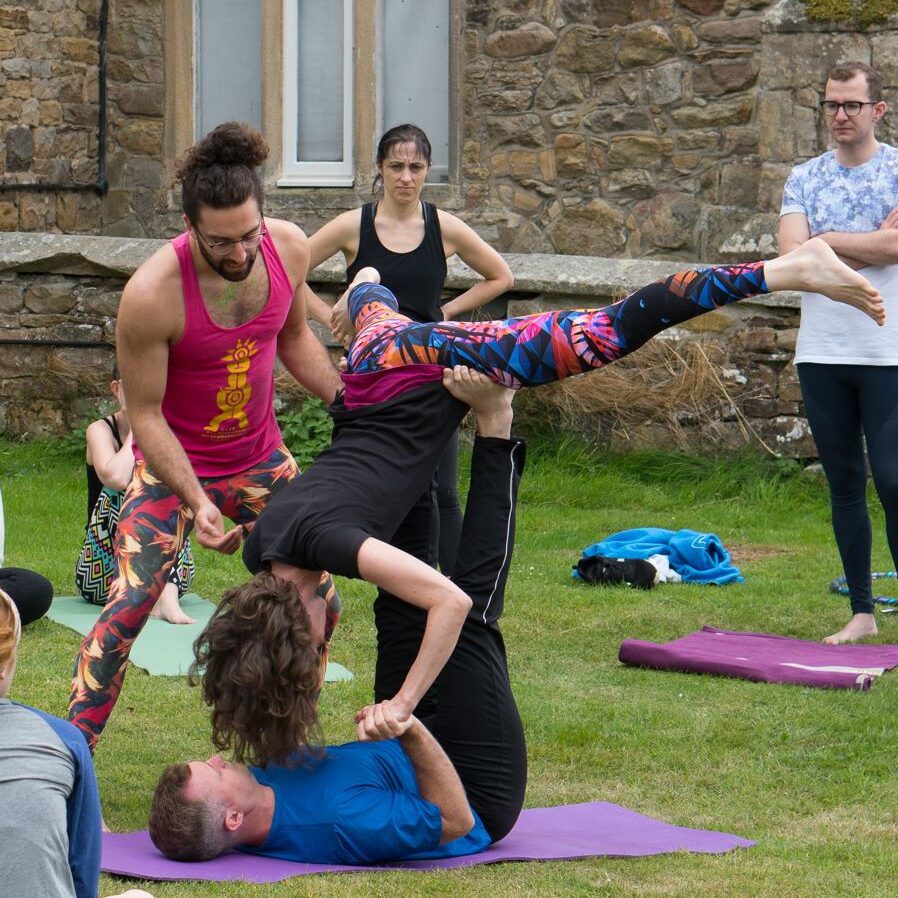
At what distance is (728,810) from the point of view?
4.09 metres

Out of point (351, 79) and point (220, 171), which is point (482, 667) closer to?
point (220, 171)

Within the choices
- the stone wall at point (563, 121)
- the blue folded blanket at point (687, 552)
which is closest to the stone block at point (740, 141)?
the stone wall at point (563, 121)

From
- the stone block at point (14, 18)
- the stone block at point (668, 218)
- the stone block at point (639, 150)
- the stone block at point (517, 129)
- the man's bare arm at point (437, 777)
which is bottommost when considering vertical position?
the man's bare arm at point (437, 777)

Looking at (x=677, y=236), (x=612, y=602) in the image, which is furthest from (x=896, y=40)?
(x=612, y=602)

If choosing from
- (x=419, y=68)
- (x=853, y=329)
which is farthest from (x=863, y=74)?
(x=419, y=68)

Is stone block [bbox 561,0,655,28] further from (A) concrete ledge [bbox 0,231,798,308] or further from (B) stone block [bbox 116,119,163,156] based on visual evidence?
(B) stone block [bbox 116,119,163,156]

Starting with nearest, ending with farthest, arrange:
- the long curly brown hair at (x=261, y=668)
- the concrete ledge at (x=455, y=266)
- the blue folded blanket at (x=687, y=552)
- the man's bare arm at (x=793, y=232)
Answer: the long curly brown hair at (x=261, y=668), the man's bare arm at (x=793, y=232), the blue folded blanket at (x=687, y=552), the concrete ledge at (x=455, y=266)

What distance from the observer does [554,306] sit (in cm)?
945

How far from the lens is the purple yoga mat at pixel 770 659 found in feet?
17.2

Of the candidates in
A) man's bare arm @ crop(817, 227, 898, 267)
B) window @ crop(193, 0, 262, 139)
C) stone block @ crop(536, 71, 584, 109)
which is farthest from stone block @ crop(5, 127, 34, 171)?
man's bare arm @ crop(817, 227, 898, 267)

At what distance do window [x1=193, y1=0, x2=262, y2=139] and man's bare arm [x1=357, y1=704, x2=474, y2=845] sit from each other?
829 centimetres

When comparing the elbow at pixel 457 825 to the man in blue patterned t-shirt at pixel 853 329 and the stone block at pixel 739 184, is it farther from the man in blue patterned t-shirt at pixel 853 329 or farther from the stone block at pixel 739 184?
the stone block at pixel 739 184

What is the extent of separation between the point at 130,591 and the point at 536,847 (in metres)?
1.22

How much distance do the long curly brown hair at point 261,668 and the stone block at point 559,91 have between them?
7519mm
